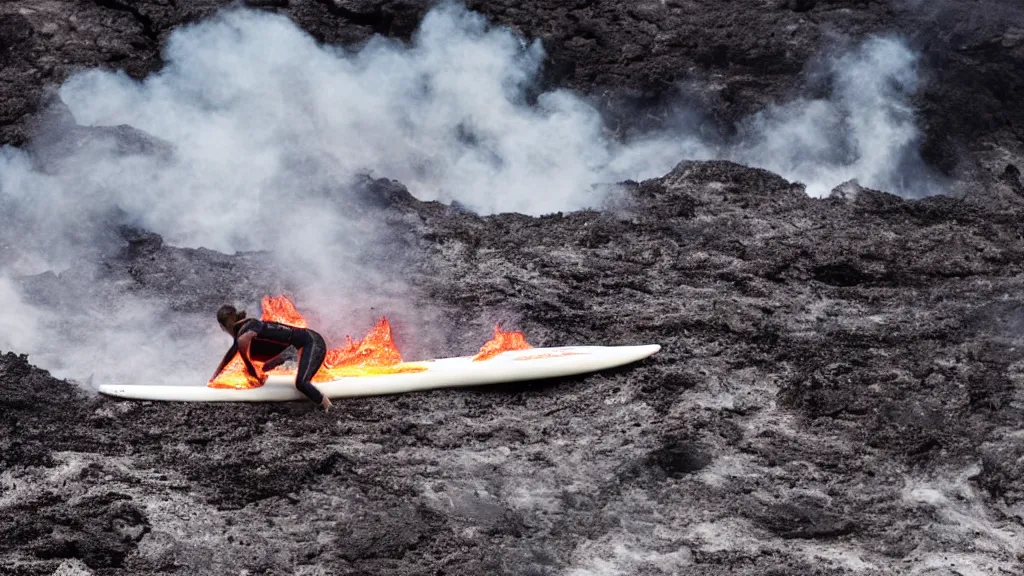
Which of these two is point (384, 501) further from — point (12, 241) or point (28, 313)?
point (12, 241)

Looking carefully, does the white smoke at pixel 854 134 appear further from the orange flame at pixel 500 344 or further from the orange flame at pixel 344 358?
the orange flame at pixel 344 358

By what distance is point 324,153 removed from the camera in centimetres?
1376

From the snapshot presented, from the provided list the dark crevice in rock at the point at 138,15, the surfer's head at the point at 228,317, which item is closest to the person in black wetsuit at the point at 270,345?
the surfer's head at the point at 228,317

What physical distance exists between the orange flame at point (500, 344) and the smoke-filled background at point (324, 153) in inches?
33.8

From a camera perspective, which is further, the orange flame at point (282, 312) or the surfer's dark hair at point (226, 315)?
the orange flame at point (282, 312)

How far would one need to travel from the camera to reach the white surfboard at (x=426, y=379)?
34.0 ft

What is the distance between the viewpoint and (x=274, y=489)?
937 centimetres

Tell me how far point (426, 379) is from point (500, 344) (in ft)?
2.54

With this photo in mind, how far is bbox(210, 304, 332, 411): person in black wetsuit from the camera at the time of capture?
10.2 m

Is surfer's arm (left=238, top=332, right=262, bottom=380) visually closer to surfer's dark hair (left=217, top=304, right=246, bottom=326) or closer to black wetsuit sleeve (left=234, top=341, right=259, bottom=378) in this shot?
black wetsuit sleeve (left=234, top=341, right=259, bottom=378)

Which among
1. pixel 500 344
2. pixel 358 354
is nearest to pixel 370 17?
pixel 358 354

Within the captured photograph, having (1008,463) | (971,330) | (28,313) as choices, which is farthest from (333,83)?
(1008,463)

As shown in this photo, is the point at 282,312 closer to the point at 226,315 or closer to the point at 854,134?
the point at 226,315

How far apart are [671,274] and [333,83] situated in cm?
495
